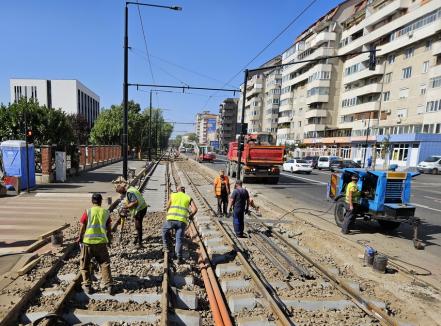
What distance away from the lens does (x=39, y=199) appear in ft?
46.0

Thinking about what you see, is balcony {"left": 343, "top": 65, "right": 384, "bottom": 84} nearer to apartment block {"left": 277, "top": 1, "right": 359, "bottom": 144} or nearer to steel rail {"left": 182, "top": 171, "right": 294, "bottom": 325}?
apartment block {"left": 277, "top": 1, "right": 359, "bottom": 144}

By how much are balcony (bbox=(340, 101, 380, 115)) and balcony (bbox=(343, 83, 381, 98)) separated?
74.4 inches

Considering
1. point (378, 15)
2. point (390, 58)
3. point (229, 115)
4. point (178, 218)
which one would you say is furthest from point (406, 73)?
point (229, 115)

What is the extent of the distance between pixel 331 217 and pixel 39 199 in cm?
1221

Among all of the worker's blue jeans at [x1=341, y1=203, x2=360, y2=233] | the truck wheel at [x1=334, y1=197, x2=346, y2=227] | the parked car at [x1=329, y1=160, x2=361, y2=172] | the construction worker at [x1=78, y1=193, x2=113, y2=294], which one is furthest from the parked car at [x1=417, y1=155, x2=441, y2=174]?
the construction worker at [x1=78, y1=193, x2=113, y2=294]

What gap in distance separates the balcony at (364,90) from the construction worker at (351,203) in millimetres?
47365

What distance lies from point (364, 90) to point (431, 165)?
2045cm

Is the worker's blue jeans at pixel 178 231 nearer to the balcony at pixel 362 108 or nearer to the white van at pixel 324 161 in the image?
the white van at pixel 324 161

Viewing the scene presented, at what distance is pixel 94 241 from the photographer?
5.54 meters

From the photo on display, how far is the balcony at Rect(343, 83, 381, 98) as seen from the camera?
51562 millimetres

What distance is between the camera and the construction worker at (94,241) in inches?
218

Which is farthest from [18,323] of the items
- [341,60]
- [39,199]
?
[341,60]

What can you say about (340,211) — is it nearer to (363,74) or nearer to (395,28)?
(395,28)

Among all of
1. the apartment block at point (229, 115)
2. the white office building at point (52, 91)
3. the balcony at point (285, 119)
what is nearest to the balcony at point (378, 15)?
the balcony at point (285, 119)
